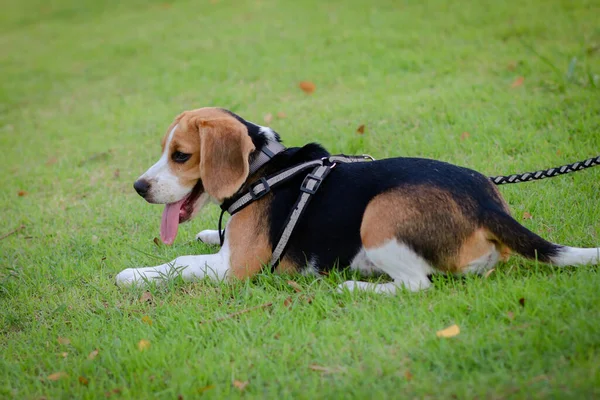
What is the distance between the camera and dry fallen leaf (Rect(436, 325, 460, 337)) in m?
3.44

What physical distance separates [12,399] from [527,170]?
15.8 ft

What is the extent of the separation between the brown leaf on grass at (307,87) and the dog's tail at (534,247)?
20.1 ft

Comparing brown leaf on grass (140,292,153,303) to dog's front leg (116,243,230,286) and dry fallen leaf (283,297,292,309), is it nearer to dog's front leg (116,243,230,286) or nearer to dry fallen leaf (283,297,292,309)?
dog's front leg (116,243,230,286)

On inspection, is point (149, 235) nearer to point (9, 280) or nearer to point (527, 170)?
point (9, 280)

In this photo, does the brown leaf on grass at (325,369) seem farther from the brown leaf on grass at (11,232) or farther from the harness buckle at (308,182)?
the brown leaf on grass at (11,232)

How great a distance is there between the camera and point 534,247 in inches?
148

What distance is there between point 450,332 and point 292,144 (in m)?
4.35

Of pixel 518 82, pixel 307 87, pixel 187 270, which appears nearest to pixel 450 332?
pixel 187 270

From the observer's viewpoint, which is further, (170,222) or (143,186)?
A: (170,222)

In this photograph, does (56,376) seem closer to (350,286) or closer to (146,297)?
(146,297)

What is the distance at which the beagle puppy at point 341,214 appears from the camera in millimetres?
3889

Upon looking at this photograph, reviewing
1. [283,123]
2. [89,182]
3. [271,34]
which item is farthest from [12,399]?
[271,34]

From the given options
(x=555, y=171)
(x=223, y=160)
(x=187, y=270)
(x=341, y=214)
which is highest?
(x=223, y=160)

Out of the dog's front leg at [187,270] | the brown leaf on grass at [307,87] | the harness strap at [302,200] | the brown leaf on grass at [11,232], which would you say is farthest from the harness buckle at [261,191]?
the brown leaf on grass at [307,87]
